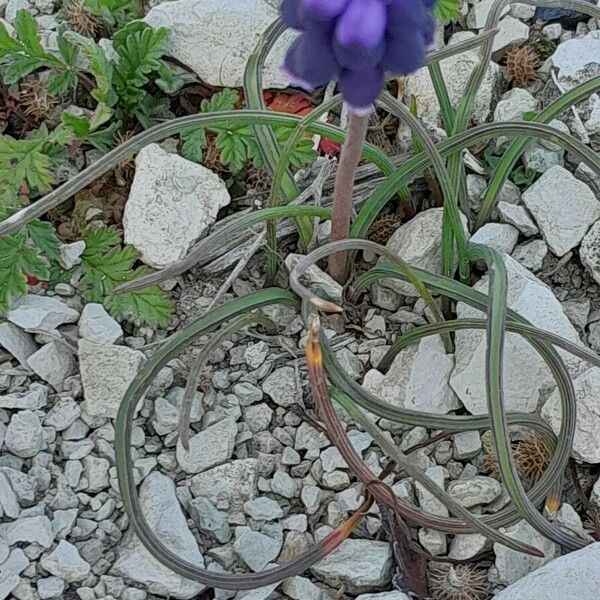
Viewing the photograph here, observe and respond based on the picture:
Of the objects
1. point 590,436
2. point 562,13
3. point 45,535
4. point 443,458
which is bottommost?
point 45,535

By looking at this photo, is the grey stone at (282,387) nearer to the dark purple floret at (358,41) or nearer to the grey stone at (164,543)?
the grey stone at (164,543)

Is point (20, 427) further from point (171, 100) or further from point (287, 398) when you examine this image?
point (171, 100)

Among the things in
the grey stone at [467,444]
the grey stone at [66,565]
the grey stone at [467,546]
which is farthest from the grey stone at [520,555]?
the grey stone at [66,565]

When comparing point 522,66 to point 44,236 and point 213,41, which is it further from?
point 44,236

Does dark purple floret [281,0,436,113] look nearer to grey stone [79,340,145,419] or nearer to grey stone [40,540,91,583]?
grey stone [79,340,145,419]

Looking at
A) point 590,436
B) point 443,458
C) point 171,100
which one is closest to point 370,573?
point 443,458

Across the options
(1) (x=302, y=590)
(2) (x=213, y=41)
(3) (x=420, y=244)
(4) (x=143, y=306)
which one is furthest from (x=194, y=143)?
(1) (x=302, y=590)

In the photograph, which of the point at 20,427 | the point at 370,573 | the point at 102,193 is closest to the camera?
the point at 370,573
